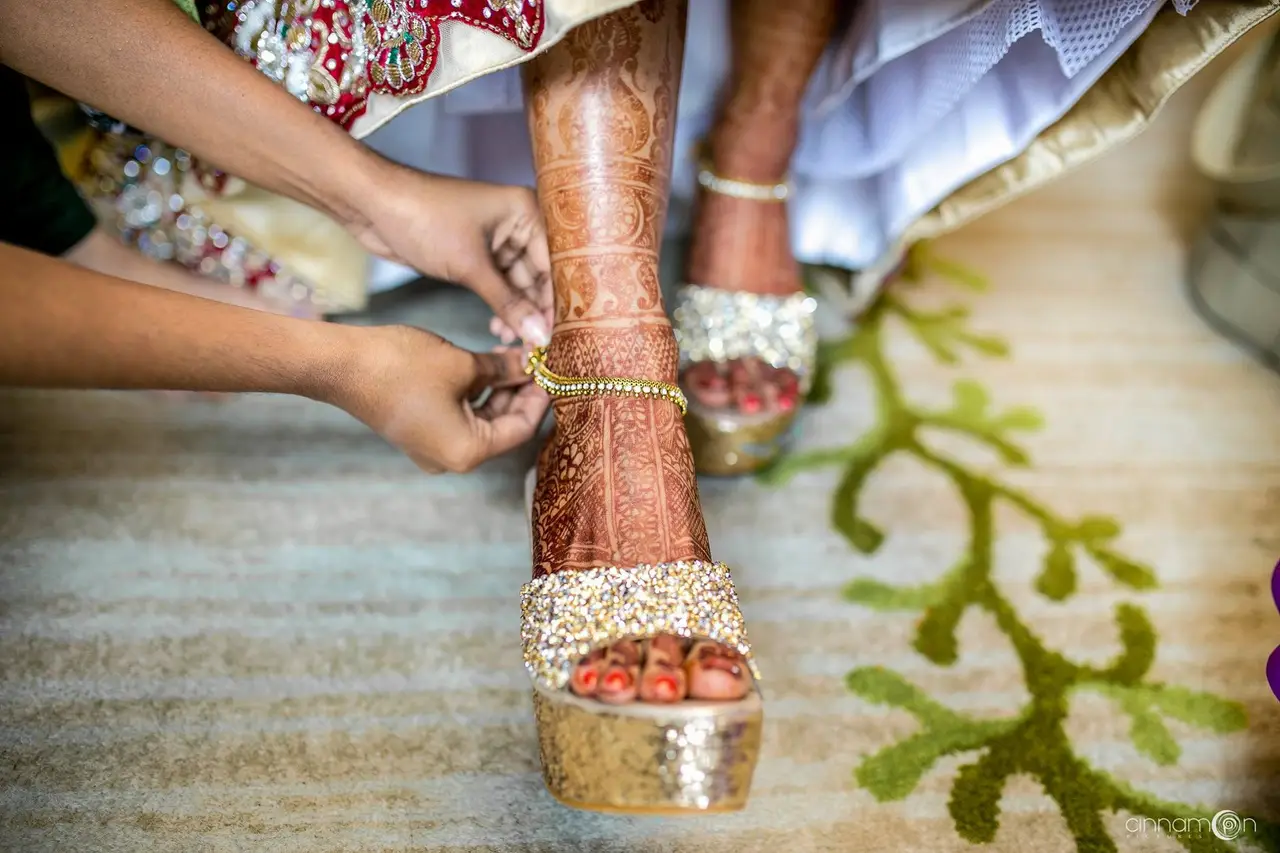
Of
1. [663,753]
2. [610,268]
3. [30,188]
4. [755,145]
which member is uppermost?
[755,145]

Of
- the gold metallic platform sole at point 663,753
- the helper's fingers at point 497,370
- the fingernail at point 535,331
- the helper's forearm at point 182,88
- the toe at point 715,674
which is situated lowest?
the gold metallic platform sole at point 663,753

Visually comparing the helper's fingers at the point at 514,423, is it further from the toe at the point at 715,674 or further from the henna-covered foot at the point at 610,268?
the toe at the point at 715,674

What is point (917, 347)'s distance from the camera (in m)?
1.13

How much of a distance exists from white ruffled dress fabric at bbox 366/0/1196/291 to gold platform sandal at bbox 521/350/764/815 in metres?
0.54

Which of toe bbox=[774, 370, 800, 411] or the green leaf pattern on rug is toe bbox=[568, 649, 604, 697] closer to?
the green leaf pattern on rug

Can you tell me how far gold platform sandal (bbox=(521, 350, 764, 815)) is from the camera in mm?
545

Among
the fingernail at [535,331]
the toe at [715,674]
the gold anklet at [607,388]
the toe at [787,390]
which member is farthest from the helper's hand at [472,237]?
the toe at [715,674]

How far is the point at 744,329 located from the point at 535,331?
258 mm

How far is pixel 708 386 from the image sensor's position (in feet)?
3.01

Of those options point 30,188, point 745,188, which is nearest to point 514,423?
point 745,188

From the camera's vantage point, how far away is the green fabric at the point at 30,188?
853 mm

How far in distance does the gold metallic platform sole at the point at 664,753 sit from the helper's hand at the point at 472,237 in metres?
0.38

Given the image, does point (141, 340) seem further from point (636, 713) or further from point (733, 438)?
point (733, 438)

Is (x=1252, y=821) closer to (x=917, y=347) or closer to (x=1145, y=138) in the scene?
(x=917, y=347)
